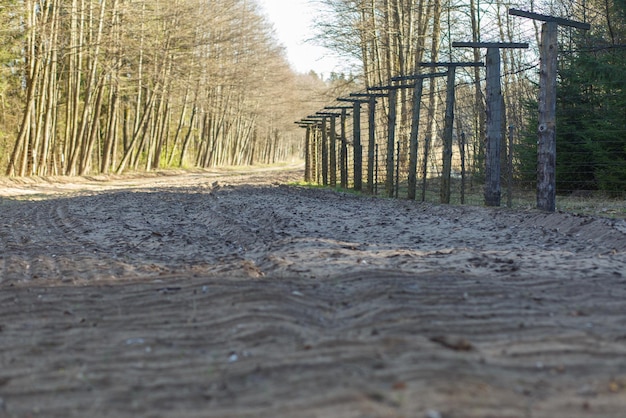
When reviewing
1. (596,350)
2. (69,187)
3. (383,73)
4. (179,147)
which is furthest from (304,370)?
(179,147)

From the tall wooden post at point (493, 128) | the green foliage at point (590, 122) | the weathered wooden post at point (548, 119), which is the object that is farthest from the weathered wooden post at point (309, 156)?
the weathered wooden post at point (548, 119)

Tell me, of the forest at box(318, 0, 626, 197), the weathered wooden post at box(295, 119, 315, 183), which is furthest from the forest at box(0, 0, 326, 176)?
the forest at box(318, 0, 626, 197)

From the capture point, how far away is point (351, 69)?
31.2 metres

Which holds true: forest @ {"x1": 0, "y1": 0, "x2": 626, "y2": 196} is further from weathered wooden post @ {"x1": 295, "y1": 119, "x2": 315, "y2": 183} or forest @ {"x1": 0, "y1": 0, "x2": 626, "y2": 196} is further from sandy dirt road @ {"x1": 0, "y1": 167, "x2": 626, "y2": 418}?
sandy dirt road @ {"x1": 0, "y1": 167, "x2": 626, "y2": 418}

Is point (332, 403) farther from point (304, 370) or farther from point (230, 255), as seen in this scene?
point (230, 255)

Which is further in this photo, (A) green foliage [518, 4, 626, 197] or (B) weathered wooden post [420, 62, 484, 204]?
(A) green foliage [518, 4, 626, 197]

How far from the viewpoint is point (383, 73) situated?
31.4 meters

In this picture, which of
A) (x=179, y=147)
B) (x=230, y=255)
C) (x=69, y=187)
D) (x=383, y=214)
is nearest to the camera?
(x=230, y=255)

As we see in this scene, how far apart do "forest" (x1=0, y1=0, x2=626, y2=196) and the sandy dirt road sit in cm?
717

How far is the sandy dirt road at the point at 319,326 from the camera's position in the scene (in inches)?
133

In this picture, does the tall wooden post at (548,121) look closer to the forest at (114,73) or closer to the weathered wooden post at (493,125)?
the weathered wooden post at (493,125)

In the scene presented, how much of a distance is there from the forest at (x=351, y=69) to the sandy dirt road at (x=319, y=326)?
7166 mm

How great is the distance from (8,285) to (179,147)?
51860 millimetres

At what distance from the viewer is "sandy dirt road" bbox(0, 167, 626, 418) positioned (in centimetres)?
337
